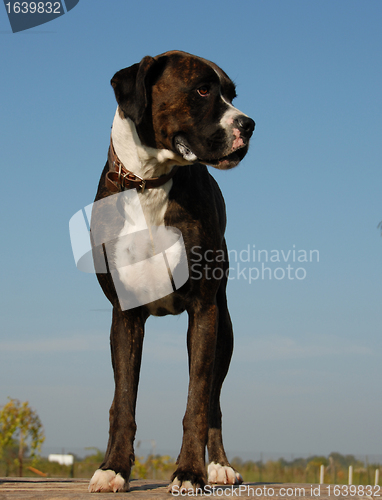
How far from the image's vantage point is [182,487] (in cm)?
304

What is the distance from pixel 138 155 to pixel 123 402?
174 cm

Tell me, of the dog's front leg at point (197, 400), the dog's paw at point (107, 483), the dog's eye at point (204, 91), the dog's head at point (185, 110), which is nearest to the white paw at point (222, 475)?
the dog's front leg at point (197, 400)

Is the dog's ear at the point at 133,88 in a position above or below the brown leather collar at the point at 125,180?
above

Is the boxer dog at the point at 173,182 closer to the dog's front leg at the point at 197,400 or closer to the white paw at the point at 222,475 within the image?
the dog's front leg at the point at 197,400

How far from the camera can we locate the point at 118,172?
3.87 metres

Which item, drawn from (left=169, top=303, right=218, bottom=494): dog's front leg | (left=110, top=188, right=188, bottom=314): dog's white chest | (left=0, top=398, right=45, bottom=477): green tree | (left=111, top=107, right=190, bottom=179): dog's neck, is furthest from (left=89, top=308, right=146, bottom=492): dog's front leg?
(left=0, top=398, right=45, bottom=477): green tree

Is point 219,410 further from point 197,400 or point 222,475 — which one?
point 197,400

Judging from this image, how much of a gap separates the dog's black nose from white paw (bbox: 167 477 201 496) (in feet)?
7.30

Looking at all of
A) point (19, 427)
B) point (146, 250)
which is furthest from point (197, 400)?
point (19, 427)

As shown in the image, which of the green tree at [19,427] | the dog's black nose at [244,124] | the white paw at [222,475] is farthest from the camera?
the green tree at [19,427]

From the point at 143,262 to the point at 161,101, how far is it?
1.15 m

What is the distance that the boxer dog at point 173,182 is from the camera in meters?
3.60

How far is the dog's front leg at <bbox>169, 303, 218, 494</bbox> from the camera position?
10.2ft

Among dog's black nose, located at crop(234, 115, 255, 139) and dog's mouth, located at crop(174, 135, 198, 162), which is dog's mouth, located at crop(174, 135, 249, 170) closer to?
dog's mouth, located at crop(174, 135, 198, 162)
